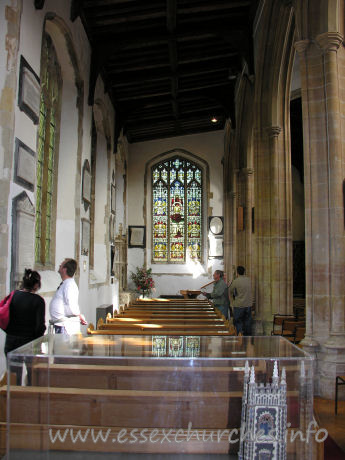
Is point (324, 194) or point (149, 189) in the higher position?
point (149, 189)

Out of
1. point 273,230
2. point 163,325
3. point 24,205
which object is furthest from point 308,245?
point 24,205

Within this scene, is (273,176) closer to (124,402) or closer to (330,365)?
(330,365)

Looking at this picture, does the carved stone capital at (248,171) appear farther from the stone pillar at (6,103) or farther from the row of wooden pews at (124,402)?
the row of wooden pews at (124,402)

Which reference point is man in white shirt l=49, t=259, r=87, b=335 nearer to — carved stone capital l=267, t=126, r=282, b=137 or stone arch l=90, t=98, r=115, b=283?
carved stone capital l=267, t=126, r=282, b=137

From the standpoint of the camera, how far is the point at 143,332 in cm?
523

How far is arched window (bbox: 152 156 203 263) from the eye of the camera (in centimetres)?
1694

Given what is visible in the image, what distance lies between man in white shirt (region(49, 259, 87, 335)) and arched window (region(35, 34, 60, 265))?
3.01 meters

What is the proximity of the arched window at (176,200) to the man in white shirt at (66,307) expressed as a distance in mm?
12505

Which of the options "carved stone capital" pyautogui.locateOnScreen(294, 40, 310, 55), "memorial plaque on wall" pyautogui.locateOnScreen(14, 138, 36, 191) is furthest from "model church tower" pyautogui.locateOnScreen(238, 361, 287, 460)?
"carved stone capital" pyautogui.locateOnScreen(294, 40, 310, 55)

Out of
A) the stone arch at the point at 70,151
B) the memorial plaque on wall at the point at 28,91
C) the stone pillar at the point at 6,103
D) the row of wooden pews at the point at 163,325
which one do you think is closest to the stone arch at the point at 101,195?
the stone arch at the point at 70,151

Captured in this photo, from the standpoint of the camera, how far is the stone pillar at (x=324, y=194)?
5.45 m

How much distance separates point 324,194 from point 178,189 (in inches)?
457

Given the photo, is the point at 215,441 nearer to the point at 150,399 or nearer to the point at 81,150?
the point at 150,399

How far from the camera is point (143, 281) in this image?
1573cm
